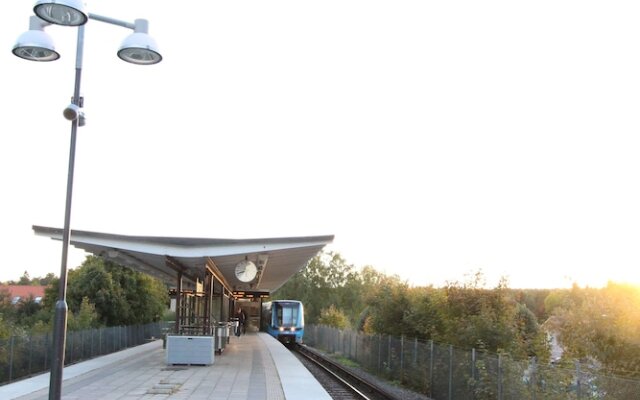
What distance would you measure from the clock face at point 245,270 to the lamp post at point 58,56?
1421cm

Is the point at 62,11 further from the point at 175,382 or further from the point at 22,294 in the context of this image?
the point at 22,294

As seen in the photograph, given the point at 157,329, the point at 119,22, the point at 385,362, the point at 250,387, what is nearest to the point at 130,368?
the point at 250,387

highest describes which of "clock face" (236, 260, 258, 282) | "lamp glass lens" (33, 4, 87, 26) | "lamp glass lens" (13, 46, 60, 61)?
"lamp glass lens" (33, 4, 87, 26)

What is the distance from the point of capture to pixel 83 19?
313 inches

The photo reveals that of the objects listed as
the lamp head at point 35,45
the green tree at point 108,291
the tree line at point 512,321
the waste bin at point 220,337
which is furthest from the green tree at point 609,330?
the green tree at point 108,291

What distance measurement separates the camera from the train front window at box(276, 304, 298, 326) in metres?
46.7

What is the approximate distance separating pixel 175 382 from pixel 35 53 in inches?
395

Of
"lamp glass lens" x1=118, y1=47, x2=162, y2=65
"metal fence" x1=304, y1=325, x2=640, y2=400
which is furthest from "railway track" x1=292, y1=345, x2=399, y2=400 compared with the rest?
"lamp glass lens" x1=118, y1=47, x2=162, y2=65

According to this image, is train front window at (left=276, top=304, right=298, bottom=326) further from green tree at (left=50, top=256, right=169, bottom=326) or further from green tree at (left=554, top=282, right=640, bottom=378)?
green tree at (left=554, top=282, right=640, bottom=378)

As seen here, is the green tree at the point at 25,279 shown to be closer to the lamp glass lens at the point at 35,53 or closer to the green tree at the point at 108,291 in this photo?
the green tree at the point at 108,291

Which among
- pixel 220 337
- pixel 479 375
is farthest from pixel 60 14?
pixel 220 337

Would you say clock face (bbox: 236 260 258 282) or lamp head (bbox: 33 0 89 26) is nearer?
lamp head (bbox: 33 0 89 26)

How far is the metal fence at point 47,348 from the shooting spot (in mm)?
17719

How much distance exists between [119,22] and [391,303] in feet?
59.0
